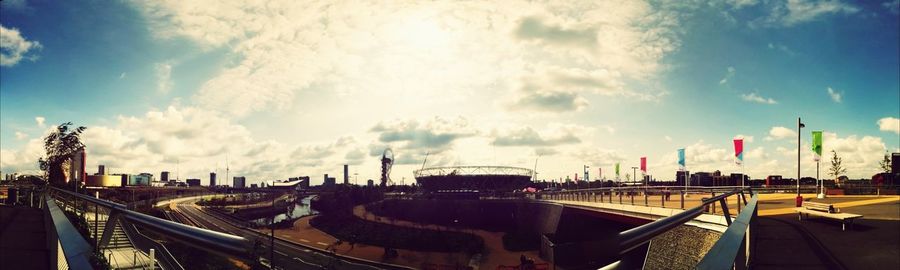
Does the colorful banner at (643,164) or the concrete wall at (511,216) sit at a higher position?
the colorful banner at (643,164)

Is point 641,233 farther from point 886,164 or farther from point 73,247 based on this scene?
point 886,164

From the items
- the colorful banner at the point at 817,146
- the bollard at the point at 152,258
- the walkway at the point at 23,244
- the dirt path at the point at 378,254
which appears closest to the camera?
the bollard at the point at 152,258

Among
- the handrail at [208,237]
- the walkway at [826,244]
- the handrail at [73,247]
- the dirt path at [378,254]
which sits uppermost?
the handrail at [208,237]

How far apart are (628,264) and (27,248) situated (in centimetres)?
1471

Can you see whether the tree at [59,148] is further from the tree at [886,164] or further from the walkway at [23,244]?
the tree at [886,164]

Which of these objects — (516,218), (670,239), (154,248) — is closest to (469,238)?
(516,218)

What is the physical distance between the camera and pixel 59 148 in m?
35.1

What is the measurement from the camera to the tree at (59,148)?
34.7m

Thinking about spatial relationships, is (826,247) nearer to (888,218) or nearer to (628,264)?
(888,218)

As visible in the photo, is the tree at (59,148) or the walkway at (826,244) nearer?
the walkway at (826,244)

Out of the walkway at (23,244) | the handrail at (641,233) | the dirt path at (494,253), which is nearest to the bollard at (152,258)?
the walkway at (23,244)

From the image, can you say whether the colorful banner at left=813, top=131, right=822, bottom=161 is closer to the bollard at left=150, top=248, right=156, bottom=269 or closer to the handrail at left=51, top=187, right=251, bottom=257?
the bollard at left=150, top=248, right=156, bottom=269

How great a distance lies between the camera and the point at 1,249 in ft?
36.6

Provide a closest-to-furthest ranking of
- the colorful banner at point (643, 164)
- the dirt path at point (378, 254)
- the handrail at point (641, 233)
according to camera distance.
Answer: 1. the handrail at point (641, 233)
2. the dirt path at point (378, 254)
3. the colorful banner at point (643, 164)
